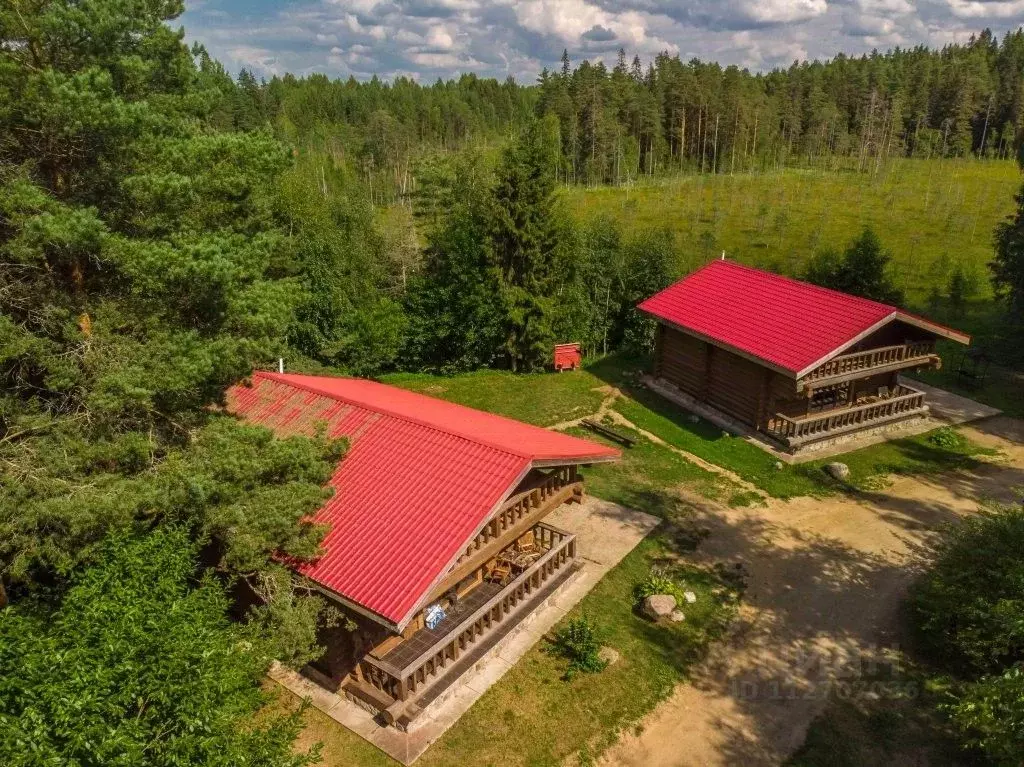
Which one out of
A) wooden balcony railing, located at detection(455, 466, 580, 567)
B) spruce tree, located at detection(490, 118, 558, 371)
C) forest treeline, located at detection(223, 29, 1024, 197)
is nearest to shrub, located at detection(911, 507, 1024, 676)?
wooden balcony railing, located at detection(455, 466, 580, 567)

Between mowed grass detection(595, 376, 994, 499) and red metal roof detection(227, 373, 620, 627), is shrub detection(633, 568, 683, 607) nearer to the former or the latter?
red metal roof detection(227, 373, 620, 627)

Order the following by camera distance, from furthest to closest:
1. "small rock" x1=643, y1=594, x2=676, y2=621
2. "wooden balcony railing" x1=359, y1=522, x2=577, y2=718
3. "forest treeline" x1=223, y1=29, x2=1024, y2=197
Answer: "forest treeline" x1=223, y1=29, x2=1024, y2=197
"small rock" x1=643, y1=594, x2=676, y2=621
"wooden balcony railing" x1=359, y1=522, x2=577, y2=718

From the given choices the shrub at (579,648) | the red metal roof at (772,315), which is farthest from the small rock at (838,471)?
the shrub at (579,648)

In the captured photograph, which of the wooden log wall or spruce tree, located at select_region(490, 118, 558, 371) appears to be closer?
the wooden log wall

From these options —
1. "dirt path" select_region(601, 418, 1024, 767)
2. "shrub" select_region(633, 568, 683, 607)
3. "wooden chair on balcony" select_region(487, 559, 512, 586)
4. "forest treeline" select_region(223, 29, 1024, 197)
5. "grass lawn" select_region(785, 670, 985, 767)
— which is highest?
"forest treeline" select_region(223, 29, 1024, 197)

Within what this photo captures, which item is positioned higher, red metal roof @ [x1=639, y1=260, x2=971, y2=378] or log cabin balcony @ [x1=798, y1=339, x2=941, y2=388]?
red metal roof @ [x1=639, y1=260, x2=971, y2=378]

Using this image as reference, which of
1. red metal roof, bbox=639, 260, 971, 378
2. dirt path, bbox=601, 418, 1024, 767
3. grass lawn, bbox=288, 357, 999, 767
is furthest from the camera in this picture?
red metal roof, bbox=639, 260, 971, 378

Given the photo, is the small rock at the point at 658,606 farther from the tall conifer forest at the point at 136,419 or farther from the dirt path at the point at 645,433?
the tall conifer forest at the point at 136,419
